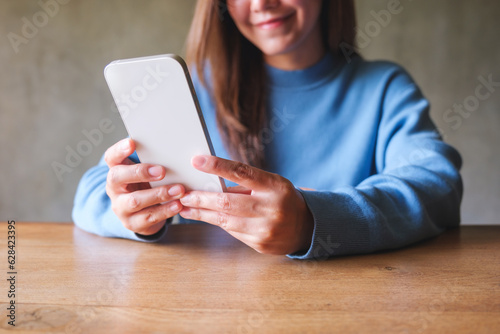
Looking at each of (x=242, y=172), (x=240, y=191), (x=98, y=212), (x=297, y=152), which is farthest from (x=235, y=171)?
(x=297, y=152)

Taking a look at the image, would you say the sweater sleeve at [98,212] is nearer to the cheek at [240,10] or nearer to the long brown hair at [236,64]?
the long brown hair at [236,64]

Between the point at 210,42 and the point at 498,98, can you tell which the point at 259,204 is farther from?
the point at 498,98

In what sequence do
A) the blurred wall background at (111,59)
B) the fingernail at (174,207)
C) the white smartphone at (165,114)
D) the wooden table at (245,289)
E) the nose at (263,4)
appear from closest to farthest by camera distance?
the wooden table at (245,289) < the white smartphone at (165,114) < the fingernail at (174,207) < the nose at (263,4) < the blurred wall background at (111,59)

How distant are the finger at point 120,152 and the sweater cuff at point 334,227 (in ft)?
0.88

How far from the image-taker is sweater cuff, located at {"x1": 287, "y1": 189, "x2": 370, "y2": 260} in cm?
63

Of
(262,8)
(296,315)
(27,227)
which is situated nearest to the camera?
(296,315)

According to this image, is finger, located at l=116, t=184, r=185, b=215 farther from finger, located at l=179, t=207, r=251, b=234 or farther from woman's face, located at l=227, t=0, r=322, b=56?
woman's face, located at l=227, t=0, r=322, b=56

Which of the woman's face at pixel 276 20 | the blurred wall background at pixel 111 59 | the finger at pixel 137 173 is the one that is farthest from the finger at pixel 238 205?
the blurred wall background at pixel 111 59

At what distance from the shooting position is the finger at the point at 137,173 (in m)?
0.67

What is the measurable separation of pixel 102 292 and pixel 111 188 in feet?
0.78

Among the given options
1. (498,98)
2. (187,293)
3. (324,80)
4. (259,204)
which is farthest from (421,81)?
(187,293)

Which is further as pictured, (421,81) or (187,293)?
(421,81)

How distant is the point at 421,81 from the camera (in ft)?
8.00

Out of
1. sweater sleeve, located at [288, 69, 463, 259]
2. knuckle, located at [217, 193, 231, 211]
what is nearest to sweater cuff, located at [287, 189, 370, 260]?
sweater sleeve, located at [288, 69, 463, 259]
